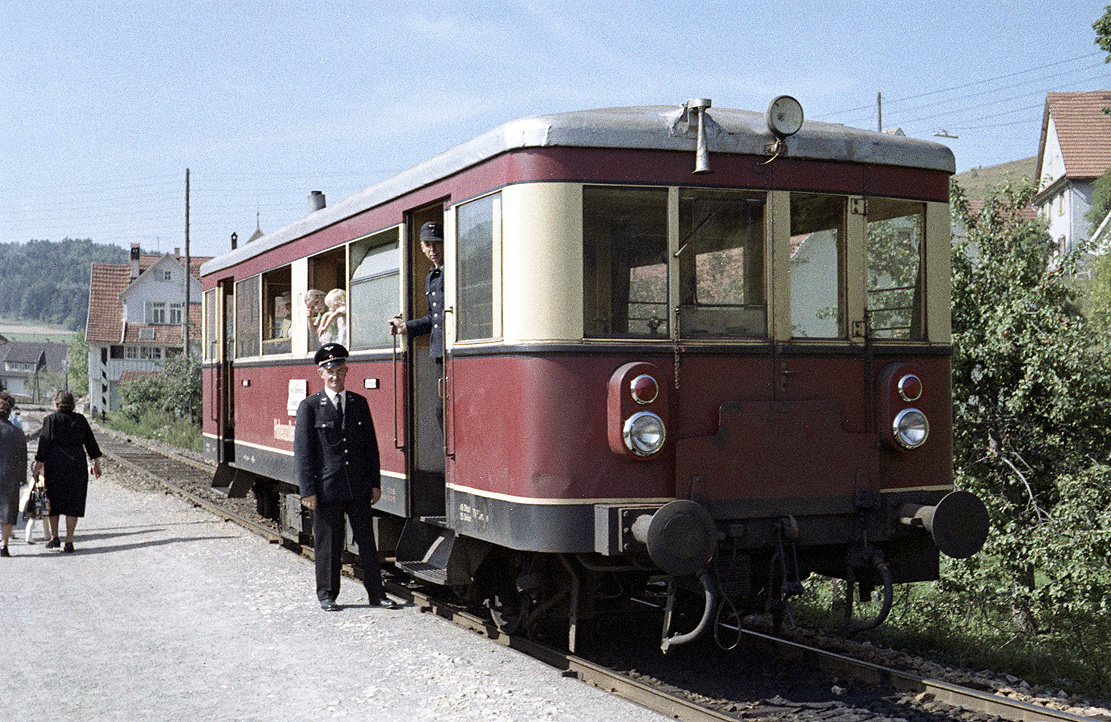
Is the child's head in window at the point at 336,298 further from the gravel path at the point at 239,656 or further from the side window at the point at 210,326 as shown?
the side window at the point at 210,326

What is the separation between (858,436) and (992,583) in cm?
785

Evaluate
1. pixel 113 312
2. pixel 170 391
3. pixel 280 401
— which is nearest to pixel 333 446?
pixel 280 401

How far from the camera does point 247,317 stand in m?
11.4

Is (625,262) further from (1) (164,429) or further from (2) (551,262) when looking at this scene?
(1) (164,429)

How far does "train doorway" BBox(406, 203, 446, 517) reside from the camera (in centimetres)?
746

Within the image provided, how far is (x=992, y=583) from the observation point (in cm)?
1299

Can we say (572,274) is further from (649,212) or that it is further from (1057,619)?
(1057,619)

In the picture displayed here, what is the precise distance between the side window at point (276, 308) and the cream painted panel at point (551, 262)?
4662 mm

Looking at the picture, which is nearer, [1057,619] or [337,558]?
[337,558]

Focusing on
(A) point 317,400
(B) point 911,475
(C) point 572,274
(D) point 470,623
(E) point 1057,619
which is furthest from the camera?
(E) point 1057,619

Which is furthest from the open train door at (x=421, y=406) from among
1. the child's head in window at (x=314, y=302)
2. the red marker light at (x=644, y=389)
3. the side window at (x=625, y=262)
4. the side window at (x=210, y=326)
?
the side window at (x=210, y=326)

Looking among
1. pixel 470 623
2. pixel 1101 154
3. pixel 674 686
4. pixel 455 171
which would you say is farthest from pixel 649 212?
pixel 1101 154

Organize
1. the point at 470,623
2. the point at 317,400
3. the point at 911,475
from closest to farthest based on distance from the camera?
1. the point at 911,475
2. the point at 470,623
3. the point at 317,400

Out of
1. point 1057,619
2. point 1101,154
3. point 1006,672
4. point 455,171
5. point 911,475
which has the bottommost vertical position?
point 1057,619
